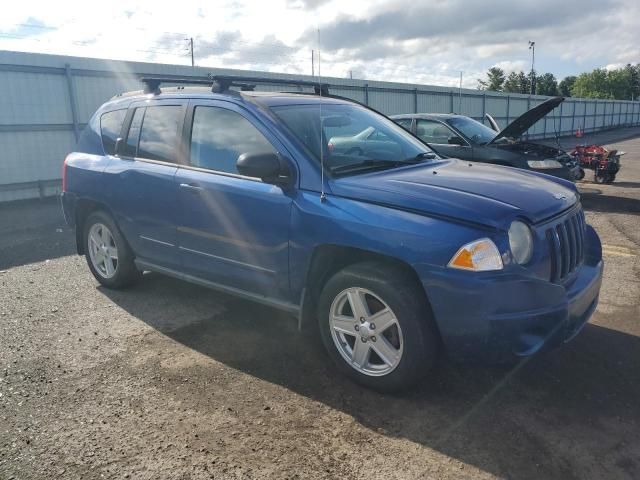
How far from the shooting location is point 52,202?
11.4 meters

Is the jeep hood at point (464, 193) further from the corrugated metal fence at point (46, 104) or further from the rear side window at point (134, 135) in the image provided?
the corrugated metal fence at point (46, 104)

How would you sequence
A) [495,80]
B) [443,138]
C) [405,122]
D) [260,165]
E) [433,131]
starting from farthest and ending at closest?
[495,80]
[405,122]
[433,131]
[443,138]
[260,165]

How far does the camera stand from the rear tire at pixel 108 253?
16.3 ft

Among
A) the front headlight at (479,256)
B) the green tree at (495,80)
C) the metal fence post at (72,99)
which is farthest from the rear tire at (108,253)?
the green tree at (495,80)

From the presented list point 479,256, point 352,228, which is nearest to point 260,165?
point 352,228

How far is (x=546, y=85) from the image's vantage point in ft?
302

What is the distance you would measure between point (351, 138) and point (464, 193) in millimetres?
1203

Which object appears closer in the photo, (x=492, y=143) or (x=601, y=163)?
(x=492, y=143)

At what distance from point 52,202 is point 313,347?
9.50 m

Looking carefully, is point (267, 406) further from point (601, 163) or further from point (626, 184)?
point (626, 184)

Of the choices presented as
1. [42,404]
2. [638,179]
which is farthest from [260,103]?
[638,179]

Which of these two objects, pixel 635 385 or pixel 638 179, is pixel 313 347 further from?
pixel 638 179

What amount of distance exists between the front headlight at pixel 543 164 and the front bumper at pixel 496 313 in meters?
6.66

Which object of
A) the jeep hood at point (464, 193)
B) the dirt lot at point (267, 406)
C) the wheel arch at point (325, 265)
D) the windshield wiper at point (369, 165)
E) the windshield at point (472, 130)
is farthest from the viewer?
the windshield at point (472, 130)
